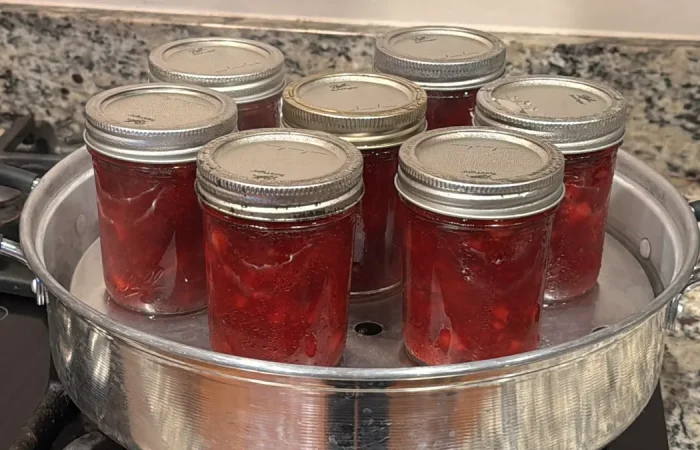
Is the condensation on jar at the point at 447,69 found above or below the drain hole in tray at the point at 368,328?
above

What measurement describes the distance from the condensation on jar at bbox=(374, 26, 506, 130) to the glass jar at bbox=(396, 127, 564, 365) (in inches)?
4.5

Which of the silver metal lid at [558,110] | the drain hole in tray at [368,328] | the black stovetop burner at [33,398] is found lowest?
the black stovetop burner at [33,398]

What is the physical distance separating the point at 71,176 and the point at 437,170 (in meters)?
0.36

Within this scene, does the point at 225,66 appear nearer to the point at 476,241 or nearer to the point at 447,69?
the point at 447,69

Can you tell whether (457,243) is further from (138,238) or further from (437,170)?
(138,238)

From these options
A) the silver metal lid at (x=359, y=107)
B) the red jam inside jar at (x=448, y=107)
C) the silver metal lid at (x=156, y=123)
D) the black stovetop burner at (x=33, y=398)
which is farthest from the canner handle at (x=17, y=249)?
the red jam inside jar at (x=448, y=107)

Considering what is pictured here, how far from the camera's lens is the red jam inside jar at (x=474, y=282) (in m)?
0.49

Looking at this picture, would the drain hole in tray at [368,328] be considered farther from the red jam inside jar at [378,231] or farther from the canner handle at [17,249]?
the canner handle at [17,249]

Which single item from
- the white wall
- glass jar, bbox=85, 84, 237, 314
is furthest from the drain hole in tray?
the white wall

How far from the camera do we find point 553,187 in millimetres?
497

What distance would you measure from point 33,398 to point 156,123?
0.22 m

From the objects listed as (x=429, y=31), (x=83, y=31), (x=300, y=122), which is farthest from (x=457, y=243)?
(x=83, y=31)

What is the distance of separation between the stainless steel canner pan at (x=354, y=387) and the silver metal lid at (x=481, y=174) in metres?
0.09

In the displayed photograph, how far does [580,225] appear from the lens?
60 cm
